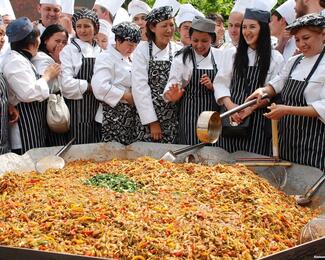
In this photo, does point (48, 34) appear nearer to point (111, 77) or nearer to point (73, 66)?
point (73, 66)

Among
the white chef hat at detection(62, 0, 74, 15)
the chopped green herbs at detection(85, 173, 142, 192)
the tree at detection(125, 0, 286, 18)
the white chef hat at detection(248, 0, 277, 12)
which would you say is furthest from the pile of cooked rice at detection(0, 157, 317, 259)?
the tree at detection(125, 0, 286, 18)

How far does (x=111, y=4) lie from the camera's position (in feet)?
26.7

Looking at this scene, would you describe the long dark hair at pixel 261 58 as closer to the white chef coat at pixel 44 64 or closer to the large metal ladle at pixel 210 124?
the large metal ladle at pixel 210 124

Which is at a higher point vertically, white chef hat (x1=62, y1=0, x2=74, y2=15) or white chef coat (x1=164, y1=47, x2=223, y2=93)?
white chef hat (x1=62, y1=0, x2=74, y2=15)

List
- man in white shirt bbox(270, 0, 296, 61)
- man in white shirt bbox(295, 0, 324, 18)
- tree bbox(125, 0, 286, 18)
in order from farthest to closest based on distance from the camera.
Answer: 1. tree bbox(125, 0, 286, 18)
2. man in white shirt bbox(270, 0, 296, 61)
3. man in white shirt bbox(295, 0, 324, 18)

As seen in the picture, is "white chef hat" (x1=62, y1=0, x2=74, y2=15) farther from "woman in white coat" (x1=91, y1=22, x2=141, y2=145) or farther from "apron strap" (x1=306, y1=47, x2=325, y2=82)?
"apron strap" (x1=306, y1=47, x2=325, y2=82)

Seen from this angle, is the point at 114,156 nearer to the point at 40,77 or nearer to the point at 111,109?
the point at 111,109

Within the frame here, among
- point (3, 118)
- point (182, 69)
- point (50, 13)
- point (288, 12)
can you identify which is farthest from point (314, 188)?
point (50, 13)

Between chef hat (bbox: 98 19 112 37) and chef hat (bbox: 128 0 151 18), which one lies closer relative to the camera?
chef hat (bbox: 98 19 112 37)

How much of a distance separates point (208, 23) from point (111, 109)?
1218 mm

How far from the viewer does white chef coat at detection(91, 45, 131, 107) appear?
5.68 m

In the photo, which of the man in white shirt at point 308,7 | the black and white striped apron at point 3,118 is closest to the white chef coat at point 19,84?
the black and white striped apron at point 3,118

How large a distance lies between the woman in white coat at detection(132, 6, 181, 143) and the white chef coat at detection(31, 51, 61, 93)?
0.77m

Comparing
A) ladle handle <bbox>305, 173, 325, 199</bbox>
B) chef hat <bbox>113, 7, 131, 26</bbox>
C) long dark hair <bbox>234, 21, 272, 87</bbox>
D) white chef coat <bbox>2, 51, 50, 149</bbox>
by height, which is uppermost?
chef hat <bbox>113, 7, 131, 26</bbox>
